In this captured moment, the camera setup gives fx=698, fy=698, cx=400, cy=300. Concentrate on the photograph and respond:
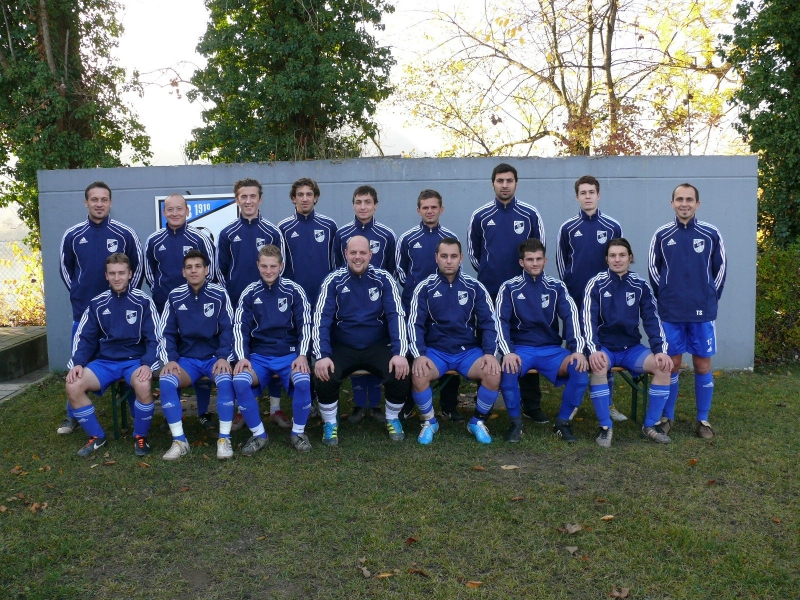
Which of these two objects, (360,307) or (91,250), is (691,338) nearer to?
(360,307)

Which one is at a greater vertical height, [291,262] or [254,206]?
[254,206]

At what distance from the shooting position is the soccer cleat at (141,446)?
4.57 metres

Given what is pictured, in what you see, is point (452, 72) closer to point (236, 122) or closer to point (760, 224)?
point (236, 122)

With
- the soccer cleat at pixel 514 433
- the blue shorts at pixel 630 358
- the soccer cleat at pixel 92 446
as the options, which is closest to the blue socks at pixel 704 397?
the blue shorts at pixel 630 358

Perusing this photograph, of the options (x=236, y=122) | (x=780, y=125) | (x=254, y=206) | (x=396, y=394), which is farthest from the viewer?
(x=236, y=122)

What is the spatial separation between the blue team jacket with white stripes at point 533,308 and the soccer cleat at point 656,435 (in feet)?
2.76

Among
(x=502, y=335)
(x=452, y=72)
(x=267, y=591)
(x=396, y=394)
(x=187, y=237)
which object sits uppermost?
(x=452, y=72)

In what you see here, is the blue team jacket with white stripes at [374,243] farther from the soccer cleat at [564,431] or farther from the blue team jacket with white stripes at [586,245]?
the soccer cleat at [564,431]

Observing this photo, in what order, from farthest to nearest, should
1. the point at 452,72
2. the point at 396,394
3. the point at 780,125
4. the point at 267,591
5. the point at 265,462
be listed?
the point at 452,72, the point at 780,125, the point at 396,394, the point at 265,462, the point at 267,591

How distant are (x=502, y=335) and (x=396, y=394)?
2.81ft

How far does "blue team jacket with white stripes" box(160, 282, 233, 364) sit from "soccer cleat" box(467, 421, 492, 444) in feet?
5.79

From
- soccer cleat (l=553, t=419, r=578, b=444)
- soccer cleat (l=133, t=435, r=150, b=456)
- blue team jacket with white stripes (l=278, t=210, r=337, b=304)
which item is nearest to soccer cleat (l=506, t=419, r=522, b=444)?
soccer cleat (l=553, t=419, r=578, b=444)

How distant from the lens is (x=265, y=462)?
14.4 feet

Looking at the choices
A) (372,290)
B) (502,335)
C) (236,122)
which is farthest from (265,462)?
(236,122)
